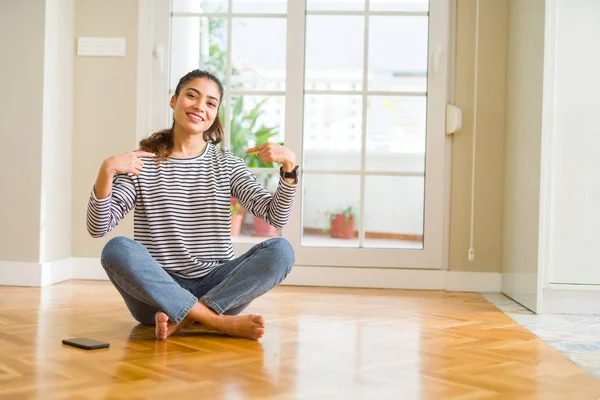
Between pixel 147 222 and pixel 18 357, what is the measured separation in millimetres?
676

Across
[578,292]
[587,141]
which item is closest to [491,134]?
[587,141]

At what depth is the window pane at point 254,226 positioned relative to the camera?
466 centimetres

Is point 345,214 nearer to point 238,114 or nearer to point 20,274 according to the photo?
point 238,114

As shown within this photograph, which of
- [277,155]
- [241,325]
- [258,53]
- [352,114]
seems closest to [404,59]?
[352,114]

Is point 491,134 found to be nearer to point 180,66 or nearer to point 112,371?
point 180,66

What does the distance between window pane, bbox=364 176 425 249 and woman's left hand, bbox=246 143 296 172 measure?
6.02 feet

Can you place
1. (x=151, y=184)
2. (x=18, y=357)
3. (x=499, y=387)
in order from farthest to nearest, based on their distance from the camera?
(x=151, y=184) → (x=18, y=357) → (x=499, y=387)

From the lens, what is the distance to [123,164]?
2.58 m

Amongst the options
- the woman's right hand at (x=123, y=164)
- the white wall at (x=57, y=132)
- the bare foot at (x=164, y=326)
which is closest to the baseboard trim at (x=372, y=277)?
the white wall at (x=57, y=132)

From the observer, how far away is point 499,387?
2.07 m

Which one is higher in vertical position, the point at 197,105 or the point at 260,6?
the point at 260,6

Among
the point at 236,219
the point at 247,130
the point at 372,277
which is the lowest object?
the point at 372,277

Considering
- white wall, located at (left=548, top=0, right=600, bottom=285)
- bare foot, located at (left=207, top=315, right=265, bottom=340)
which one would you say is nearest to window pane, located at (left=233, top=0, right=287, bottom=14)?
white wall, located at (left=548, top=0, right=600, bottom=285)

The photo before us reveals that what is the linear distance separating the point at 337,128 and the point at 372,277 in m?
0.85
